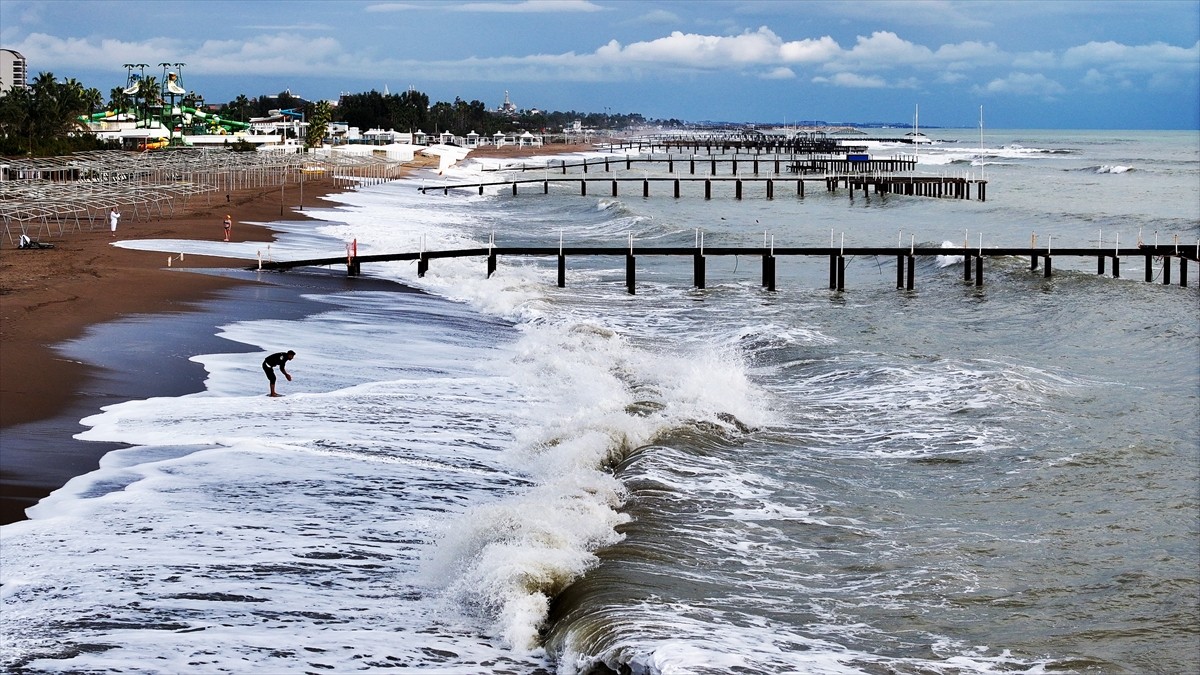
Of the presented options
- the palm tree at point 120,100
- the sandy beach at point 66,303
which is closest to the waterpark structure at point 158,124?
the palm tree at point 120,100

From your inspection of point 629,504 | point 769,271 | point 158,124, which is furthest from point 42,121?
point 629,504

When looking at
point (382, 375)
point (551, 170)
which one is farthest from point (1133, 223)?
point (551, 170)

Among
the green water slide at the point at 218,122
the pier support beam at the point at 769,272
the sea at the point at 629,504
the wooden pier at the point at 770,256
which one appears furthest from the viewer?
the green water slide at the point at 218,122

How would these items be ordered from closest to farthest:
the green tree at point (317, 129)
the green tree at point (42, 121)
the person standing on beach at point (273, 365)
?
the person standing on beach at point (273, 365), the green tree at point (42, 121), the green tree at point (317, 129)

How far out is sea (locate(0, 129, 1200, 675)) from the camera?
973 cm

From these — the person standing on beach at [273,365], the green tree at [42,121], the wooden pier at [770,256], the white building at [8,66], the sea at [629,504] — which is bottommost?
the sea at [629,504]

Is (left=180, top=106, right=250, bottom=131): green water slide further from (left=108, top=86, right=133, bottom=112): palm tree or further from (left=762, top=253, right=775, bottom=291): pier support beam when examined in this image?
(left=762, top=253, right=775, bottom=291): pier support beam

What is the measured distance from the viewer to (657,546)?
40.3 feet

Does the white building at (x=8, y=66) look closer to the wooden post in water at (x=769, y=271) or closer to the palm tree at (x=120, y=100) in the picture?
the palm tree at (x=120, y=100)

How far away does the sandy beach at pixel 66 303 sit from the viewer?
588 inches

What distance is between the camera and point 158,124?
121 metres

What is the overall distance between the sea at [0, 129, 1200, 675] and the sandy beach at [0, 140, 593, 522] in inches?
26.9

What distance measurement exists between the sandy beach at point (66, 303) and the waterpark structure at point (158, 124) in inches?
2684

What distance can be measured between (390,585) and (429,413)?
6.75m
